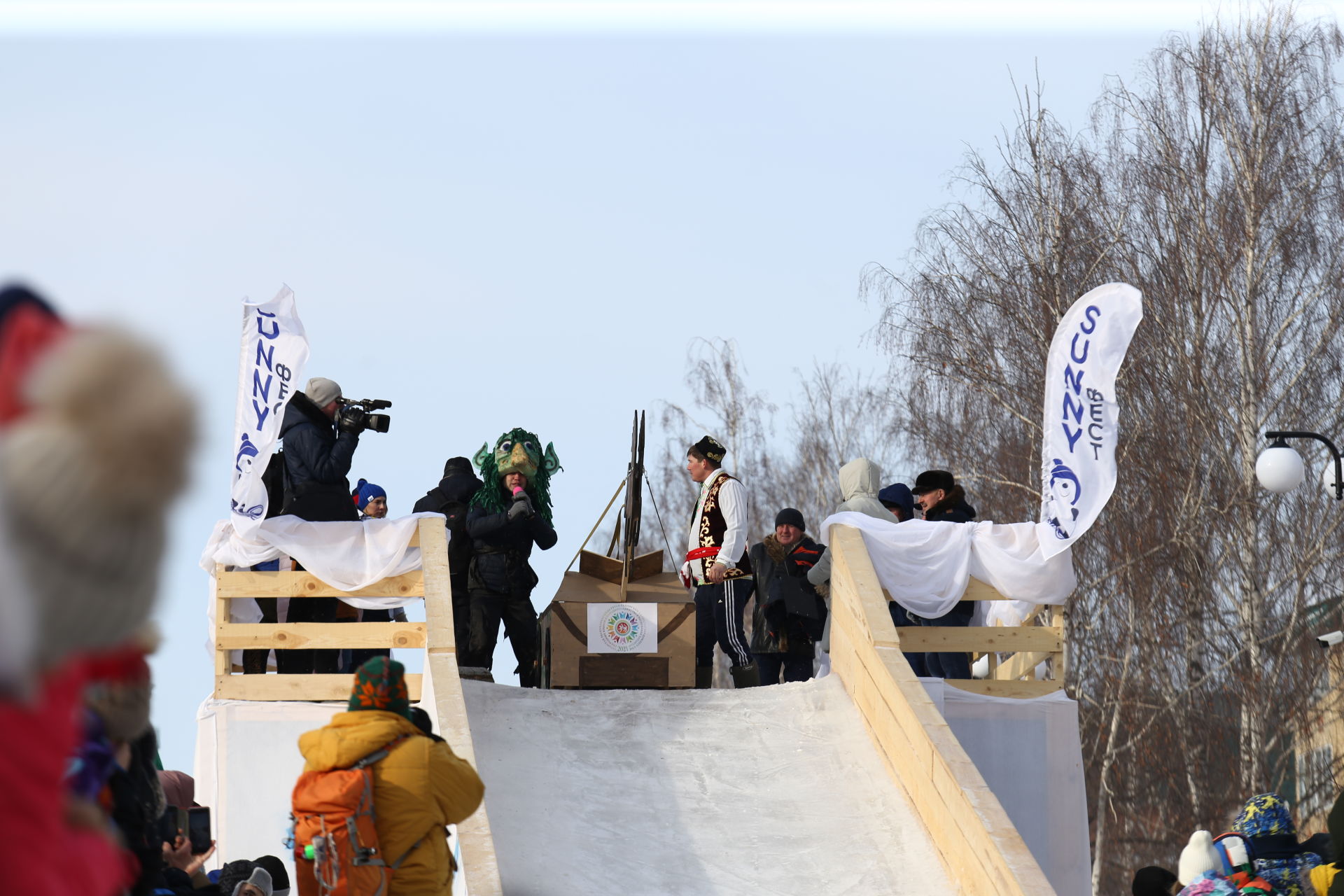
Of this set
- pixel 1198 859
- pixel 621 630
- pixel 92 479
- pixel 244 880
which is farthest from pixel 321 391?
pixel 92 479

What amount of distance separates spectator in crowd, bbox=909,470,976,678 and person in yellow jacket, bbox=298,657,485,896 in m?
5.88

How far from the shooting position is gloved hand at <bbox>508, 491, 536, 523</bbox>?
11000 millimetres

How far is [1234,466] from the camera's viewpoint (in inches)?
861

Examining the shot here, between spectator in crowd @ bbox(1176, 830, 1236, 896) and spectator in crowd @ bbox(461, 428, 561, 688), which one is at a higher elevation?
spectator in crowd @ bbox(461, 428, 561, 688)

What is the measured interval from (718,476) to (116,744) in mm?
7583

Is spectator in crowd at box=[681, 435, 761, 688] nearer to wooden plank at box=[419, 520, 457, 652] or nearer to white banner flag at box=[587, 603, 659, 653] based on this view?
white banner flag at box=[587, 603, 659, 653]

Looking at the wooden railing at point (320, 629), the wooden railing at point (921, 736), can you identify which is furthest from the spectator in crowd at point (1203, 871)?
the wooden railing at point (320, 629)

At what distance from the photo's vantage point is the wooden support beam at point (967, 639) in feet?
36.1

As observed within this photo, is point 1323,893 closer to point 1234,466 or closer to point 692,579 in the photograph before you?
point 692,579

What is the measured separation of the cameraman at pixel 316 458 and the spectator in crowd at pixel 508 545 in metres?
0.89

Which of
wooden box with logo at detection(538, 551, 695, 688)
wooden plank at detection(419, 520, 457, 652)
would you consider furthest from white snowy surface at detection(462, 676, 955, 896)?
wooden box with logo at detection(538, 551, 695, 688)

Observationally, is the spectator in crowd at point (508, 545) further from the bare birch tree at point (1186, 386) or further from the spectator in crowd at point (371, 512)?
the bare birch tree at point (1186, 386)

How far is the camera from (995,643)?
1100 centimetres

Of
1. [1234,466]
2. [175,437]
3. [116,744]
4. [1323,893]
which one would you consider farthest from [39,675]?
[1234,466]
